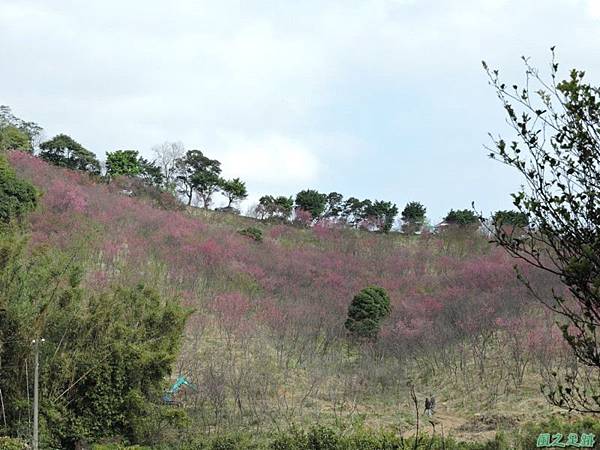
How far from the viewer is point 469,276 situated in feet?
68.9

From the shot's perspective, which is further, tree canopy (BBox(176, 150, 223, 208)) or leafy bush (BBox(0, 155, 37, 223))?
tree canopy (BBox(176, 150, 223, 208))

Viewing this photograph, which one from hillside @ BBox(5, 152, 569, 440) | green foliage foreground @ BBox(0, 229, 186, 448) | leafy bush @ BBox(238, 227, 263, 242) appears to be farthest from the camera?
leafy bush @ BBox(238, 227, 263, 242)

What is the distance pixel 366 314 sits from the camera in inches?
653

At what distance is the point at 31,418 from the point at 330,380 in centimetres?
668

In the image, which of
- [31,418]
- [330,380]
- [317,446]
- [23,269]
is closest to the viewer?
[317,446]

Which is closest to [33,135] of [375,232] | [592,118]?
[375,232]

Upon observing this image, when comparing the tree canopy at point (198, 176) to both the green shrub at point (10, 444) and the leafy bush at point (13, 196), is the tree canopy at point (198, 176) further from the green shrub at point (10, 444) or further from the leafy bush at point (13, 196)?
the green shrub at point (10, 444)

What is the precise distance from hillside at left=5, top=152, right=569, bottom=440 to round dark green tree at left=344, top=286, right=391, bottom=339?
0.33 metres

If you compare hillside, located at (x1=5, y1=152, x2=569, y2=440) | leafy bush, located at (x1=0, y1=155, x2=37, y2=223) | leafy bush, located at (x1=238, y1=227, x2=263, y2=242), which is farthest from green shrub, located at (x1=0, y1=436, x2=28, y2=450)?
leafy bush, located at (x1=238, y1=227, x2=263, y2=242)

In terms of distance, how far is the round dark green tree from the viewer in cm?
1650

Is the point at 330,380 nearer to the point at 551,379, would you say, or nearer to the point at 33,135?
the point at 551,379

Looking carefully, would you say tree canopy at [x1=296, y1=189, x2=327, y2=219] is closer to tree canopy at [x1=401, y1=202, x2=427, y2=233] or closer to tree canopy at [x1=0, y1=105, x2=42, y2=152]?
tree canopy at [x1=401, y1=202, x2=427, y2=233]

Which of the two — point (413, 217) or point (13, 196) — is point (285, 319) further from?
point (413, 217)

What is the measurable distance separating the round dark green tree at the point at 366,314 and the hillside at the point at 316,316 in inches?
13.0
